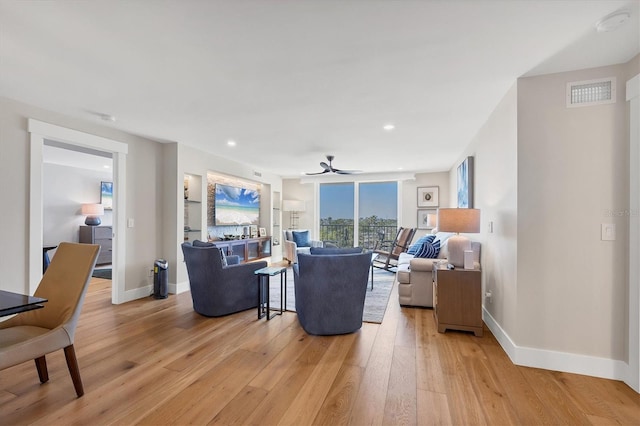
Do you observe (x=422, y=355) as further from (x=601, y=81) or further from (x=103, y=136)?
(x=103, y=136)

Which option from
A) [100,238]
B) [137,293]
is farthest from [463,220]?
[100,238]

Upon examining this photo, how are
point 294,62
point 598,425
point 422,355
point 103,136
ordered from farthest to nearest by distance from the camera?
point 103,136, point 422,355, point 294,62, point 598,425

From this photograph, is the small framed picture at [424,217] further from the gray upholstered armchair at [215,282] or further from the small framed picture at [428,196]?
the gray upholstered armchair at [215,282]

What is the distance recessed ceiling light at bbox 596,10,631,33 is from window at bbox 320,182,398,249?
5.73 meters

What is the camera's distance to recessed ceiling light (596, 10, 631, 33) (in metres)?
1.58

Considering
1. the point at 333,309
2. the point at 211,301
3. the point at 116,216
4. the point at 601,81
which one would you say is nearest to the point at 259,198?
the point at 116,216

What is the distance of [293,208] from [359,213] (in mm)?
1846

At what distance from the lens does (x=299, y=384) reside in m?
2.04

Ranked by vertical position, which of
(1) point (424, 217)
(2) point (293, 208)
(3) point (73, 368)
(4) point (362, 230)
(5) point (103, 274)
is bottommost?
(5) point (103, 274)

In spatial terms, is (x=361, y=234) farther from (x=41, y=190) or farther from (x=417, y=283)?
(x=41, y=190)

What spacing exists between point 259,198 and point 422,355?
5.88 metres

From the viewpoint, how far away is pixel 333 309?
2891 millimetres

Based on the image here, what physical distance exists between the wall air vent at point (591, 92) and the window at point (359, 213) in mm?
5187

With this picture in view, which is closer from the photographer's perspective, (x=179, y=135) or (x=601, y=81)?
(x=601, y=81)
